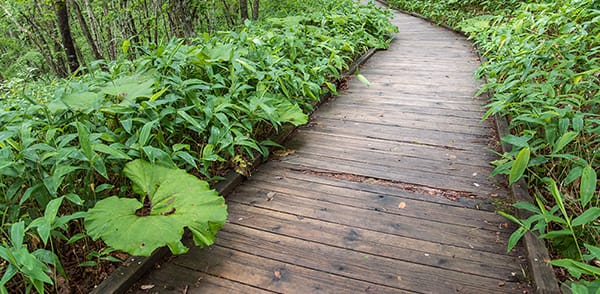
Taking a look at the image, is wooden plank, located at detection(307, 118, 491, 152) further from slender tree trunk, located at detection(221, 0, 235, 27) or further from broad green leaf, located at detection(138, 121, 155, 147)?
slender tree trunk, located at detection(221, 0, 235, 27)

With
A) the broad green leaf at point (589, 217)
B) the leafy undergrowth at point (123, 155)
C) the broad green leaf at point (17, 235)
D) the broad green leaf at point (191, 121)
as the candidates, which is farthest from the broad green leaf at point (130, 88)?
the broad green leaf at point (589, 217)

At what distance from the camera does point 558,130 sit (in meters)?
2.38

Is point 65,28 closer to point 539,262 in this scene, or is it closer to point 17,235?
point 17,235

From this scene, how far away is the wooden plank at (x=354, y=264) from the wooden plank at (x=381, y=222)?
249 millimetres

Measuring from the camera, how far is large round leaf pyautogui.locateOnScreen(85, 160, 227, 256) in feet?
5.45

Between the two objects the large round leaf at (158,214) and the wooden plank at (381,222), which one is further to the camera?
the wooden plank at (381,222)

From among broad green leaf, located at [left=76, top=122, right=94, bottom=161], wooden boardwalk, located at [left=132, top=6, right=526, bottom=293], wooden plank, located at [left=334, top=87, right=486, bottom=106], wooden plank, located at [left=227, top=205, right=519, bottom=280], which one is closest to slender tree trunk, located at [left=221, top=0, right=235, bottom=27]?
wooden plank, located at [left=334, top=87, right=486, bottom=106]

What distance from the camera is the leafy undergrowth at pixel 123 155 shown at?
168 cm

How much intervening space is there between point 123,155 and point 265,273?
937 mm

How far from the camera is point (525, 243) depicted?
6.40ft

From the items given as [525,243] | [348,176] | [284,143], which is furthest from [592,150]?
[284,143]

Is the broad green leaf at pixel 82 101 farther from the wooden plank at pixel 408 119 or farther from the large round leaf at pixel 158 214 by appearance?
the wooden plank at pixel 408 119

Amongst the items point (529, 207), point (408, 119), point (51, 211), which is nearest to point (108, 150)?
point (51, 211)

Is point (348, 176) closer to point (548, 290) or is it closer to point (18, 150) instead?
point (548, 290)
